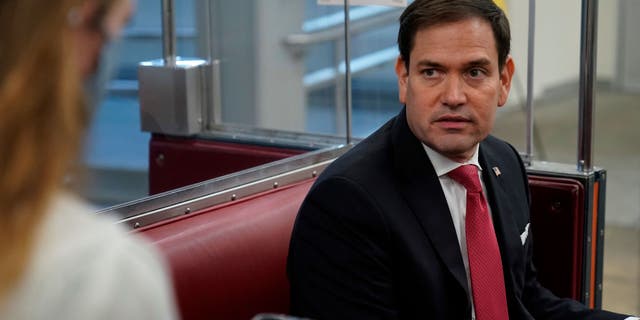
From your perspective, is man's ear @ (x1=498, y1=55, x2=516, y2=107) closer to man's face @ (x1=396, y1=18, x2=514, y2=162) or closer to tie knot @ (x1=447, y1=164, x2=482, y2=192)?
man's face @ (x1=396, y1=18, x2=514, y2=162)

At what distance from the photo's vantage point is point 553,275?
2549 millimetres

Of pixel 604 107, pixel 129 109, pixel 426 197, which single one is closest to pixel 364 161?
pixel 426 197

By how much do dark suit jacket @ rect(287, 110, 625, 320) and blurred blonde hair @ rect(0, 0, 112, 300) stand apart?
42.9 inches

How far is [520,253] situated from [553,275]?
43 centimetres

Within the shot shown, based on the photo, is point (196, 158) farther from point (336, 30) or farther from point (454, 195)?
point (336, 30)

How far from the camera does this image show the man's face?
2.01 m

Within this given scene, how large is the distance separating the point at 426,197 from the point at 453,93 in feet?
0.63

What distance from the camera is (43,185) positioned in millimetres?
806

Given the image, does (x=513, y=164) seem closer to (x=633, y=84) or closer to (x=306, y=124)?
(x=306, y=124)

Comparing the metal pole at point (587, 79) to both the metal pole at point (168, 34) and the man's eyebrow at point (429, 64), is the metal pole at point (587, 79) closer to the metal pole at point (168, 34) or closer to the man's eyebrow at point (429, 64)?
the man's eyebrow at point (429, 64)

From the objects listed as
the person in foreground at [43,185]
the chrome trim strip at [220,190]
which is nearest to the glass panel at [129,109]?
the chrome trim strip at [220,190]

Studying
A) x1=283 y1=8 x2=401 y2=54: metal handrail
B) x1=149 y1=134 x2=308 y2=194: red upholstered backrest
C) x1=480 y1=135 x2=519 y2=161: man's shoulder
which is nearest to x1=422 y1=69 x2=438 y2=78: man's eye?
x1=480 y1=135 x2=519 y2=161: man's shoulder

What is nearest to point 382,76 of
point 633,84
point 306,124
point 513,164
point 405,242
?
point 306,124

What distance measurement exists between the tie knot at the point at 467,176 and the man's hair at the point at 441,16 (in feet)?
0.71
